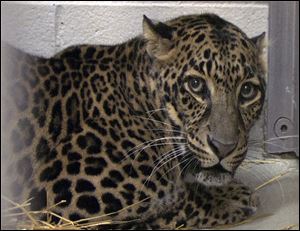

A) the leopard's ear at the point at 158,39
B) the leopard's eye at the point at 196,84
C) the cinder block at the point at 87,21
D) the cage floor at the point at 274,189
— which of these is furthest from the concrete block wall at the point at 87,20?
the cage floor at the point at 274,189

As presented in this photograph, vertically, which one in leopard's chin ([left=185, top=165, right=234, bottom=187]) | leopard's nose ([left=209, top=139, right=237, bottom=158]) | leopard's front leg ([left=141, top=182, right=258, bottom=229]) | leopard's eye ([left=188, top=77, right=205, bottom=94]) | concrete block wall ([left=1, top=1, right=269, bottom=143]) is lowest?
leopard's front leg ([left=141, top=182, right=258, bottom=229])

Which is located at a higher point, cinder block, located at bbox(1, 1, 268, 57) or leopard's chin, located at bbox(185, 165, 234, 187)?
cinder block, located at bbox(1, 1, 268, 57)

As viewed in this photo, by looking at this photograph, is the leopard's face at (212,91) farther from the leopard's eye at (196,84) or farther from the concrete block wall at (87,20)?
the concrete block wall at (87,20)

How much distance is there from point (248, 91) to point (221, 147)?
0.53 meters

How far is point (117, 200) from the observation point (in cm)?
536

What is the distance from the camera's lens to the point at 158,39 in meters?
5.66

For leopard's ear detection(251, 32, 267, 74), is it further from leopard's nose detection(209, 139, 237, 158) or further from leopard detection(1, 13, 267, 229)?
leopard's nose detection(209, 139, 237, 158)

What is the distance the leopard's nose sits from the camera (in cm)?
530

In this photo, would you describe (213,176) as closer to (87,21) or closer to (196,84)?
(196,84)

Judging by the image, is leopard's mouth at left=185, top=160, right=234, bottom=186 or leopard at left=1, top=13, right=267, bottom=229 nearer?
leopard at left=1, top=13, right=267, bottom=229

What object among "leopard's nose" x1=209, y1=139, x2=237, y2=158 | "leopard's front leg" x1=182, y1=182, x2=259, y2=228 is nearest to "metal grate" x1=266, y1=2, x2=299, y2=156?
"leopard's front leg" x1=182, y1=182, x2=259, y2=228

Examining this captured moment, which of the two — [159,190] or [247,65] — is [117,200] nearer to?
[159,190]

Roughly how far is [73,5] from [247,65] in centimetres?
149

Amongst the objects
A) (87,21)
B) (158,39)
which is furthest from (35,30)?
(158,39)
